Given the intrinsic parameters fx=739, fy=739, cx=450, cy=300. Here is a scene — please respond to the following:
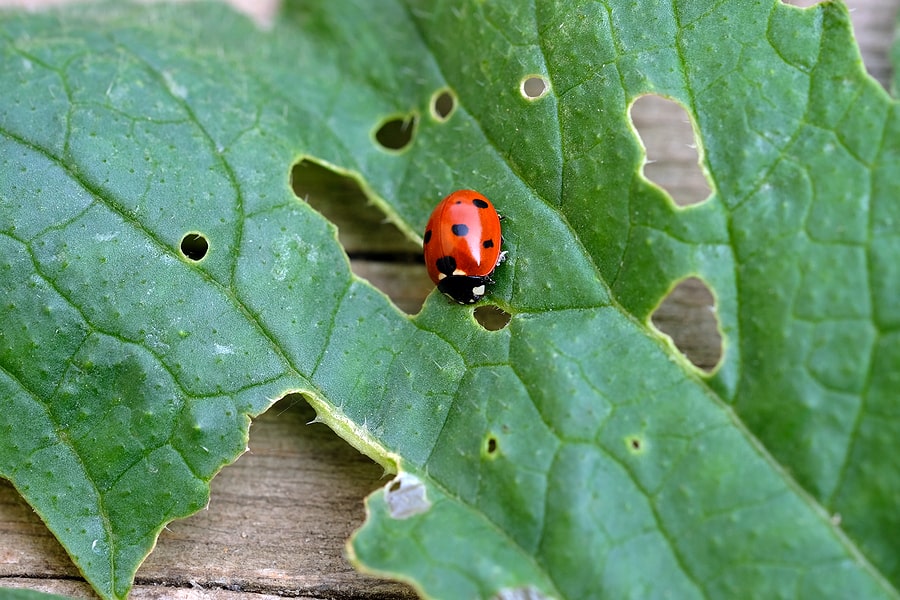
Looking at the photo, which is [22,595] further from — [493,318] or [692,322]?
[692,322]

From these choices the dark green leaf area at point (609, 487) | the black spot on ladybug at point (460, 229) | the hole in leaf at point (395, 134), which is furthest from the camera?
the hole in leaf at point (395, 134)

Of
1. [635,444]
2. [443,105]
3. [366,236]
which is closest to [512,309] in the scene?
[635,444]

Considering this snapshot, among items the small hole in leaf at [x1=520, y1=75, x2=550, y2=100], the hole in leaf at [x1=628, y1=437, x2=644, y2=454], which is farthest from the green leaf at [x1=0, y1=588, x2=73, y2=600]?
the small hole in leaf at [x1=520, y1=75, x2=550, y2=100]

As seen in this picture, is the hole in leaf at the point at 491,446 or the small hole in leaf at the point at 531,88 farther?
the small hole in leaf at the point at 531,88

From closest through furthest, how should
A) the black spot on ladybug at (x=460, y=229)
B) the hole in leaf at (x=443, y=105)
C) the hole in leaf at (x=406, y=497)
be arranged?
the hole in leaf at (x=406, y=497), the black spot on ladybug at (x=460, y=229), the hole in leaf at (x=443, y=105)

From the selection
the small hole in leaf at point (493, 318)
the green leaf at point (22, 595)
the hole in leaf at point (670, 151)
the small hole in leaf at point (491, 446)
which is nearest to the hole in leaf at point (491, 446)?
the small hole in leaf at point (491, 446)

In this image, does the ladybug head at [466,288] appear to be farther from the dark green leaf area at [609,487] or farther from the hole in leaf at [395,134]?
the hole in leaf at [395,134]

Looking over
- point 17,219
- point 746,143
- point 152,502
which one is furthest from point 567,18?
point 152,502
